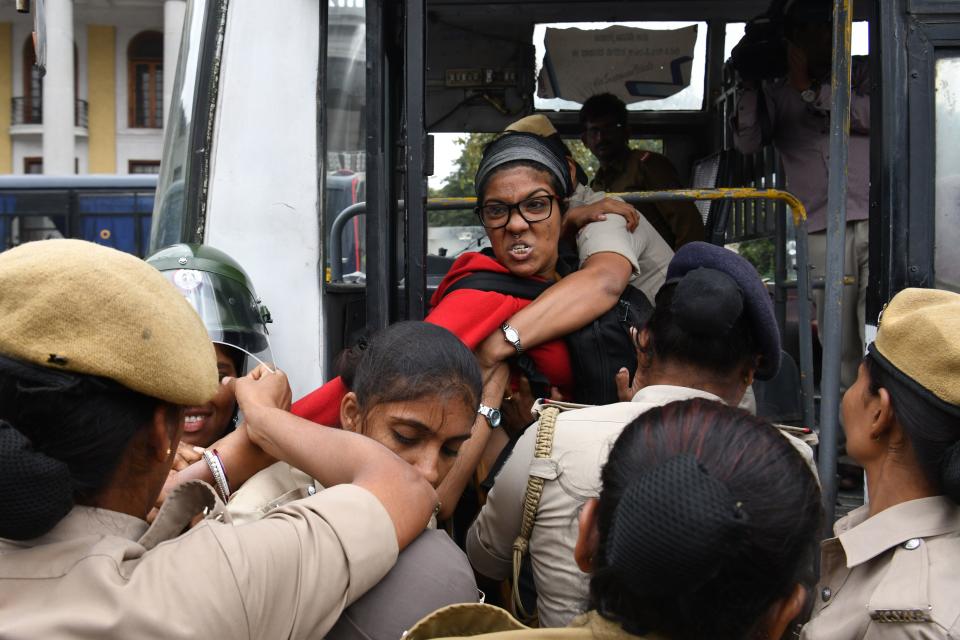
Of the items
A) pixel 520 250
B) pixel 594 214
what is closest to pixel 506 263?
pixel 520 250

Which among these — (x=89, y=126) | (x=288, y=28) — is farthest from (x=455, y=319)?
(x=89, y=126)

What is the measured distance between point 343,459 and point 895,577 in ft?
3.23

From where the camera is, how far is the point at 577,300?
2520mm

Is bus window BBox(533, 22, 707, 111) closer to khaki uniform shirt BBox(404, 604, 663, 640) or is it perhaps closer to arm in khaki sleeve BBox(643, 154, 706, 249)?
arm in khaki sleeve BBox(643, 154, 706, 249)

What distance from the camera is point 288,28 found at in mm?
2893

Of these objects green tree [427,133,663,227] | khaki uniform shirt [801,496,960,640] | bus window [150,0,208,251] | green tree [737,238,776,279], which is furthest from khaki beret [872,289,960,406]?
green tree [427,133,663,227]

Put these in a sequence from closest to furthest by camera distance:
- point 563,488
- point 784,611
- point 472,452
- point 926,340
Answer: point 784,611 < point 926,340 < point 563,488 < point 472,452

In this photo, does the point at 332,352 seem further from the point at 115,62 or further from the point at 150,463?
the point at 115,62

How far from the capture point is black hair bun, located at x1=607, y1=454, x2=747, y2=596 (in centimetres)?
105

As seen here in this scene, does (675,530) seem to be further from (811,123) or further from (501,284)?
(811,123)

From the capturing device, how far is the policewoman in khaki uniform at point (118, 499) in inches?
48.3

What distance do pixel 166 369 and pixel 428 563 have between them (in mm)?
562

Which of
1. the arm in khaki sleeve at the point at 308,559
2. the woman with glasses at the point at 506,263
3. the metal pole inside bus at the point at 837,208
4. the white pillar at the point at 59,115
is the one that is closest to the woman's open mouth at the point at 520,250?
the woman with glasses at the point at 506,263

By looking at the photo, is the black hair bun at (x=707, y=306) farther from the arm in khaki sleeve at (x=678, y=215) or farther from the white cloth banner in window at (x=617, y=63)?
the white cloth banner in window at (x=617, y=63)
